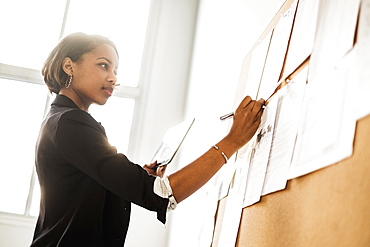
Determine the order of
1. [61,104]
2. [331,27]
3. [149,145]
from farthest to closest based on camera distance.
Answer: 1. [149,145]
2. [61,104]
3. [331,27]

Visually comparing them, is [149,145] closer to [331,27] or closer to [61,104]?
[61,104]

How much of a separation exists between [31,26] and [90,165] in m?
2.52

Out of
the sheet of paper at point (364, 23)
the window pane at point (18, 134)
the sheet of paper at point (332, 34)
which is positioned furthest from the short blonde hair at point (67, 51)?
the window pane at point (18, 134)

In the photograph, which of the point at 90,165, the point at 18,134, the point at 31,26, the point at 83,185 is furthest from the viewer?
the point at 31,26

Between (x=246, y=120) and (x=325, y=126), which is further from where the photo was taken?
(x=246, y=120)

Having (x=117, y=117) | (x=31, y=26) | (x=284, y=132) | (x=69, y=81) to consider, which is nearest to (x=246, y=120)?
(x=284, y=132)

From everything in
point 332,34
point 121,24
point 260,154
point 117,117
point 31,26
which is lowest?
point 260,154

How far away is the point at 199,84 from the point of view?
2.55 metres

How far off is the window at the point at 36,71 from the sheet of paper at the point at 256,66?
1904mm

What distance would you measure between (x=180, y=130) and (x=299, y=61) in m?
0.60

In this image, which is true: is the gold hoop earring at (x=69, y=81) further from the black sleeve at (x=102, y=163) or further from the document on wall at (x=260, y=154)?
the document on wall at (x=260, y=154)

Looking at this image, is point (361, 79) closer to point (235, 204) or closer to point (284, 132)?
point (284, 132)

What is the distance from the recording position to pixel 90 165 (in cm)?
113

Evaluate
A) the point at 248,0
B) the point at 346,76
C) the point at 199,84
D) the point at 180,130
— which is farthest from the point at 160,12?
the point at 346,76
